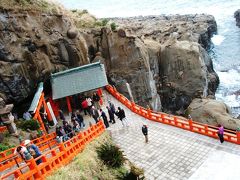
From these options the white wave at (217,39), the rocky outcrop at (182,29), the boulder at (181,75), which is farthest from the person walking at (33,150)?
the white wave at (217,39)

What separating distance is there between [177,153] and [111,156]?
4.63 metres

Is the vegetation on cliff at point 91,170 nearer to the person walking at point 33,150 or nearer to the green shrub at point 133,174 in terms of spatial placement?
the green shrub at point 133,174

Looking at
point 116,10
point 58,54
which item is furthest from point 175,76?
point 116,10

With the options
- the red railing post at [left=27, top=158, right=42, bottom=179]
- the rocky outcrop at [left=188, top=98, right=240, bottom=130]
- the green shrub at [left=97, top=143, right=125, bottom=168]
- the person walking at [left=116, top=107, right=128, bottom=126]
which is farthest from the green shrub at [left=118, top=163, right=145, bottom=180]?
the rocky outcrop at [left=188, top=98, right=240, bottom=130]

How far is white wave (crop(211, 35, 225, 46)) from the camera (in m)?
71.8

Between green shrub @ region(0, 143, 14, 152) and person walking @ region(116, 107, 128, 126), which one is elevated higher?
green shrub @ region(0, 143, 14, 152)

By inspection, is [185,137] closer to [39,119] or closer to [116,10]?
[39,119]

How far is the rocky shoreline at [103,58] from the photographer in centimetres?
2853

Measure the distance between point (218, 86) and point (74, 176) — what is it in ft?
135

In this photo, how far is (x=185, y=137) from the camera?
23812 millimetres

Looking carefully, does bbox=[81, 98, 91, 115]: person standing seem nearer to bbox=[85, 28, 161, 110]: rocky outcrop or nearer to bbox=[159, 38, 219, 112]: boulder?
bbox=[85, 28, 161, 110]: rocky outcrop

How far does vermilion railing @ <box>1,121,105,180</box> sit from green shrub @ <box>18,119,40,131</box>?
4955 millimetres

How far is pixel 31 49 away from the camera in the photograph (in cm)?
2958

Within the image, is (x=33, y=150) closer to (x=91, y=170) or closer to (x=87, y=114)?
(x=91, y=170)
